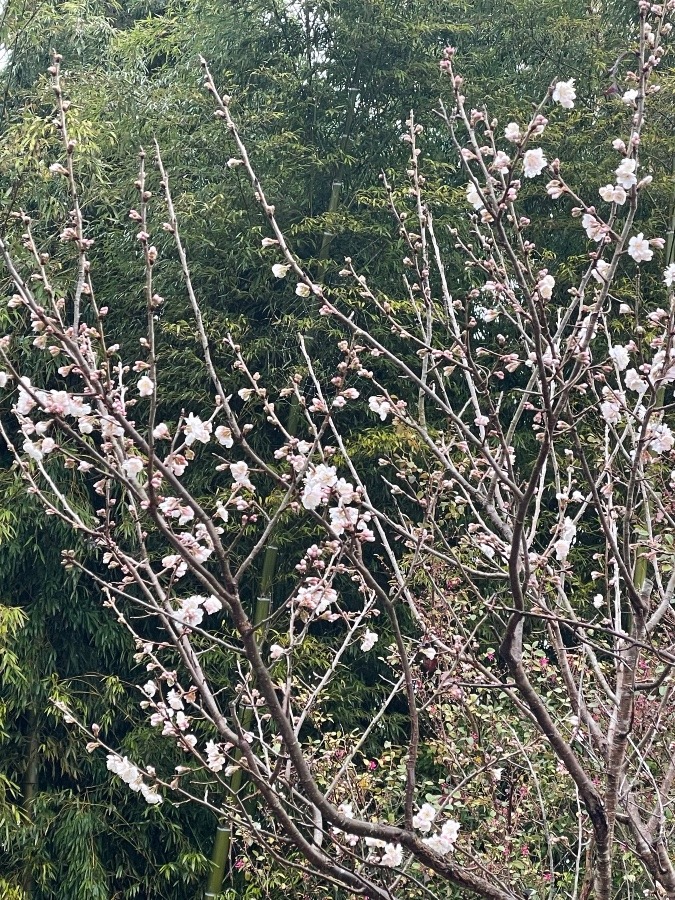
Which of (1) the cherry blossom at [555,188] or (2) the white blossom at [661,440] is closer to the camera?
(1) the cherry blossom at [555,188]

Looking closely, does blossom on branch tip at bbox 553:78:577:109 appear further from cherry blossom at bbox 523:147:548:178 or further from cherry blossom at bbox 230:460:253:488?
cherry blossom at bbox 230:460:253:488

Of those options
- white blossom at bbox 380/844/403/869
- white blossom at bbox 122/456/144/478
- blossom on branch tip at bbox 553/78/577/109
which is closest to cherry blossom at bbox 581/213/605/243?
blossom on branch tip at bbox 553/78/577/109

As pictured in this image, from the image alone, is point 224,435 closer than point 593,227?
No

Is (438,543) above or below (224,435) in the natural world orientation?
below

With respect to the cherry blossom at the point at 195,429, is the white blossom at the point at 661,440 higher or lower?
lower

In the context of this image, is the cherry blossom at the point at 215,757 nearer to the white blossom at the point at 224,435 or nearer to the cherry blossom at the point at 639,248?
the white blossom at the point at 224,435

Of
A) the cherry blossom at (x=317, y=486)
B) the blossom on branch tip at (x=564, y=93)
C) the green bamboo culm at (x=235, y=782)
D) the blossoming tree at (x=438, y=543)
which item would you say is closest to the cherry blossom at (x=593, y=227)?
the blossoming tree at (x=438, y=543)

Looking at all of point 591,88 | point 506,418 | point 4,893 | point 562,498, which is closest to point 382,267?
point 506,418

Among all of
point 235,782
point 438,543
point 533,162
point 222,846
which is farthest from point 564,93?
point 222,846

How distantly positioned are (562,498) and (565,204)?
304cm

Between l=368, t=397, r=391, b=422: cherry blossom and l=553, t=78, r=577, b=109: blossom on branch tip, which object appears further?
l=368, t=397, r=391, b=422: cherry blossom

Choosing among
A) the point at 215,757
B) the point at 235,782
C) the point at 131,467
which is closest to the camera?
the point at 131,467

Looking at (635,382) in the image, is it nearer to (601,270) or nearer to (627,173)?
(601,270)

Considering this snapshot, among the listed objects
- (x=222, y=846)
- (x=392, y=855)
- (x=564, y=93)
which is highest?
(x=564, y=93)
